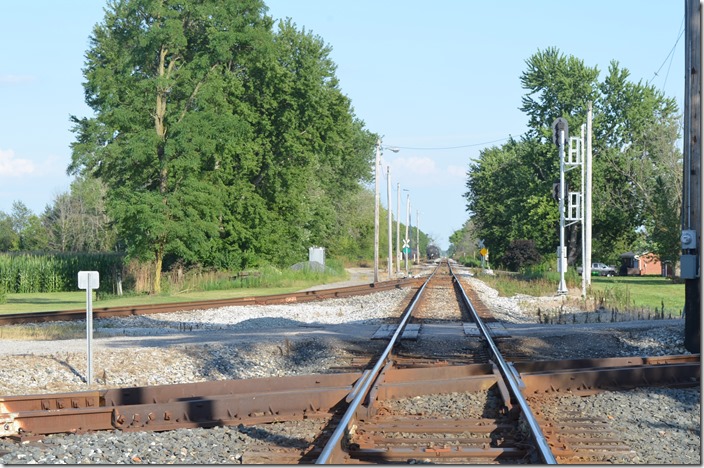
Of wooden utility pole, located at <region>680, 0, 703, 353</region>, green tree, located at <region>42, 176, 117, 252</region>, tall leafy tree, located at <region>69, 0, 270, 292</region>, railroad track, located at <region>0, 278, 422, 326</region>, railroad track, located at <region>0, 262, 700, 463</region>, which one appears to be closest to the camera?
railroad track, located at <region>0, 262, 700, 463</region>

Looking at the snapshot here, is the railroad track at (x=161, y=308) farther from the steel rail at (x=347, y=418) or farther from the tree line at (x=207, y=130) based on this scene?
the steel rail at (x=347, y=418)

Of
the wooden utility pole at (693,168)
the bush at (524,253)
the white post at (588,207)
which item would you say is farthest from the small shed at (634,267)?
the wooden utility pole at (693,168)

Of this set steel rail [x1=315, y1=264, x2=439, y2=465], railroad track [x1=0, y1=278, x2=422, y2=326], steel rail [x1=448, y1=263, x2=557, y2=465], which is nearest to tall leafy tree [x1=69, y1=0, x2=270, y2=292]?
railroad track [x1=0, y1=278, x2=422, y2=326]

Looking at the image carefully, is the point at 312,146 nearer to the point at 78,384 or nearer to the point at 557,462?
the point at 78,384

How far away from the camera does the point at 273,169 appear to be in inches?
2261

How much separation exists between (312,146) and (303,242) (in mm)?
15138

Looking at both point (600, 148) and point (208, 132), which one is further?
point (600, 148)

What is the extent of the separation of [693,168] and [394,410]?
28.4ft

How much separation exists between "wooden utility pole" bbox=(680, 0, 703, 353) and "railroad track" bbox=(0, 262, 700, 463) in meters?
2.89

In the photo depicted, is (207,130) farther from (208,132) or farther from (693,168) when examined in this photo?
(693,168)

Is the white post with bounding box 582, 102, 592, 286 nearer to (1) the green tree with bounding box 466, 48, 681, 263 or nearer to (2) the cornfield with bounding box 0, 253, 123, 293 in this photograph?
(2) the cornfield with bounding box 0, 253, 123, 293

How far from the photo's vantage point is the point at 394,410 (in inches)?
375

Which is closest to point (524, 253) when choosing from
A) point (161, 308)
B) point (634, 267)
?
point (634, 267)

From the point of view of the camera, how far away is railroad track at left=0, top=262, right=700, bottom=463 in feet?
24.3
